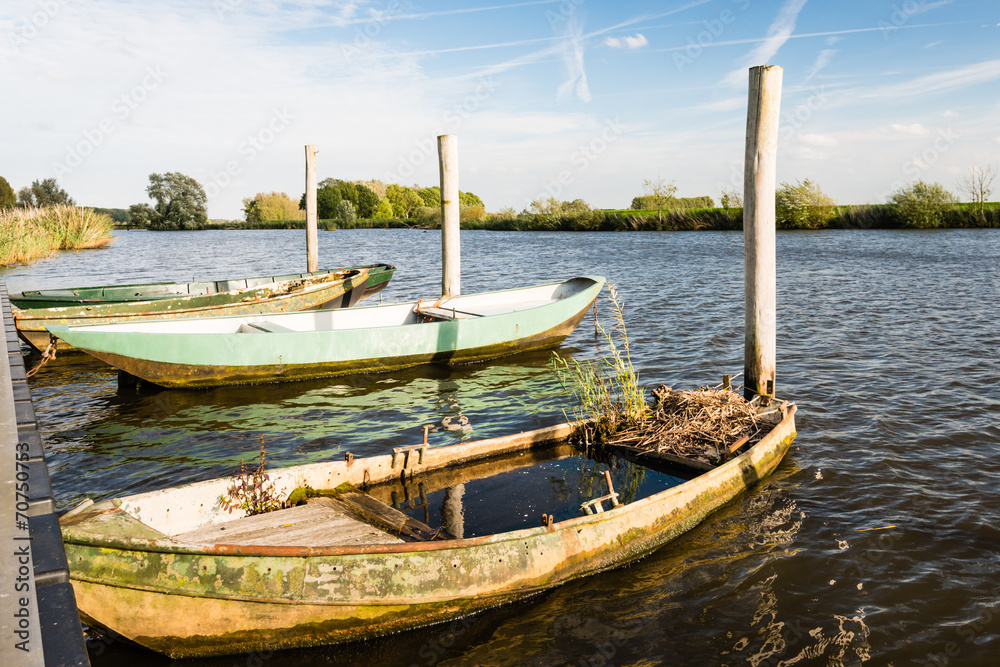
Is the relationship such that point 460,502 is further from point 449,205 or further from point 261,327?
point 449,205

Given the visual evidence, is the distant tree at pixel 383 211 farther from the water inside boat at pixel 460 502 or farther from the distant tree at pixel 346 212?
the water inside boat at pixel 460 502

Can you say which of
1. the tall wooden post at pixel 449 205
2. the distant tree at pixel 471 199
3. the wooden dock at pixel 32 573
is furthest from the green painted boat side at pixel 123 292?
the distant tree at pixel 471 199

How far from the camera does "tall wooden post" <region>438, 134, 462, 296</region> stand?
42.2 ft

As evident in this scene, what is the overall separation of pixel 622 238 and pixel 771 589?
43268 millimetres

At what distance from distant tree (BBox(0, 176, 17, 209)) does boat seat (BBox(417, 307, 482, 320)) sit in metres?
50.5

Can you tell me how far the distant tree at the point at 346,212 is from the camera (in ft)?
292

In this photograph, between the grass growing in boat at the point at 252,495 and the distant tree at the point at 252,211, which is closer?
the grass growing in boat at the point at 252,495

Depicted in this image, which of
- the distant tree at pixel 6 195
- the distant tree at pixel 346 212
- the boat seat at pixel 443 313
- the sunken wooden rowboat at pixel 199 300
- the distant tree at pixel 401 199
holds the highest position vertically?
the distant tree at pixel 401 199

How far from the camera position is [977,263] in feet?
81.5

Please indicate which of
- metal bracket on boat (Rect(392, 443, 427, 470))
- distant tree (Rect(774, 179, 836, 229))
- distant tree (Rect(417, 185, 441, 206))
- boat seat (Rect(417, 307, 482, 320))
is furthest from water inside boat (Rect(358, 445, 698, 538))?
distant tree (Rect(417, 185, 441, 206))

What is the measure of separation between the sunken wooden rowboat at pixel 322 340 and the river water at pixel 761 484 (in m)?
0.34

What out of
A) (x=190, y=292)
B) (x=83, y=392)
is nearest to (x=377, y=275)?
(x=190, y=292)

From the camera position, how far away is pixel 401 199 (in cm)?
10406

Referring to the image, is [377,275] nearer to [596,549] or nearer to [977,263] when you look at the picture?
Answer: [596,549]
